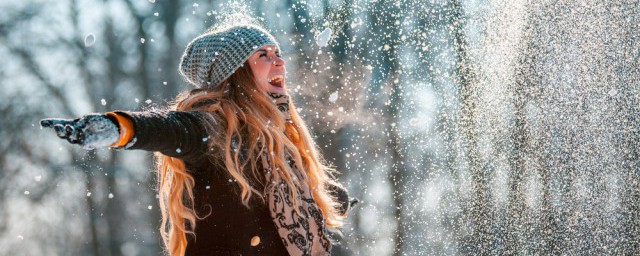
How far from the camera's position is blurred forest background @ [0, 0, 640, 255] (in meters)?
12.3

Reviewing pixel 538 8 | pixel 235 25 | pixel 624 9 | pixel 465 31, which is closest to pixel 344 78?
pixel 465 31

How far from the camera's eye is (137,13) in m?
12.6

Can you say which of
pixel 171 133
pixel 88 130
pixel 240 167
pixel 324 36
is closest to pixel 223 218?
pixel 240 167

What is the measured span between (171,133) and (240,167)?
51 cm

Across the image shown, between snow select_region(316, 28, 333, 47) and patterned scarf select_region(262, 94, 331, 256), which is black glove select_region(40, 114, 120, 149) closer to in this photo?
patterned scarf select_region(262, 94, 331, 256)

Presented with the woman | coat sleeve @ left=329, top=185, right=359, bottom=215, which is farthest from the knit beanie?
coat sleeve @ left=329, top=185, right=359, bottom=215

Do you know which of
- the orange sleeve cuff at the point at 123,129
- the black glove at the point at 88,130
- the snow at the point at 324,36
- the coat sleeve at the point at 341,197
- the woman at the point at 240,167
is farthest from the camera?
the snow at the point at 324,36

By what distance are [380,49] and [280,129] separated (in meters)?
11.0

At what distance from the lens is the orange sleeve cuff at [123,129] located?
6.55ft

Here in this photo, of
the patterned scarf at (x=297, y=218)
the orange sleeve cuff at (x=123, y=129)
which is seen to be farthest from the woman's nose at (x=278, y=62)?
the orange sleeve cuff at (x=123, y=129)

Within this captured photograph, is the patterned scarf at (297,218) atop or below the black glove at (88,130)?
below

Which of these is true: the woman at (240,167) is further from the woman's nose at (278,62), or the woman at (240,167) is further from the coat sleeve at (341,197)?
the coat sleeve at (341,197)

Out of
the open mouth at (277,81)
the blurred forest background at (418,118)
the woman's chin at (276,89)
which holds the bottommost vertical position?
the blurred forest background at (418,118)

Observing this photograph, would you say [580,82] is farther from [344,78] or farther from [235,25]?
[235,25]
